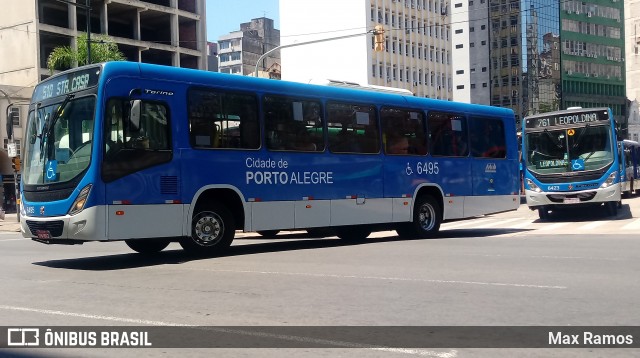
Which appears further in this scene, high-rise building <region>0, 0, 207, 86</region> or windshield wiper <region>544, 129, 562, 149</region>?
high-rise building <region>0, 0, 207, 86</region>

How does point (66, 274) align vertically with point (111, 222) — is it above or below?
below

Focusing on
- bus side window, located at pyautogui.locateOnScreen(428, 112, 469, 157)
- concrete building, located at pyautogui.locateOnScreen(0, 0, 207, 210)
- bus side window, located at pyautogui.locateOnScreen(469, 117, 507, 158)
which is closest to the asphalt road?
bus side window, located at pyautogui.locateOnScreen(428, 112, 469, 157)

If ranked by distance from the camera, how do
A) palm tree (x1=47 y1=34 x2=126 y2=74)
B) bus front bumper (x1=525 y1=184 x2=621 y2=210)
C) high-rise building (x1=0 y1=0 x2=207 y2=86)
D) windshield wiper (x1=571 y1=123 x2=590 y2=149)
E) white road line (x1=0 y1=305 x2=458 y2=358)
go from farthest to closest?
high-rise building (x1=0 y1=0 x2=207 y2=86) → palm tree (x1=47 y1=34 x2=126 y2=74) → windshield wiper (x1=571 y1=123 x2=590 y2=149) → bus front bumper (x1=525 y1=184 x2=621 y2=210) → white road line (x1=0 y1=305 x2=458 y2=358)

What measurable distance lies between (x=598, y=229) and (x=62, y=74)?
49.5ft

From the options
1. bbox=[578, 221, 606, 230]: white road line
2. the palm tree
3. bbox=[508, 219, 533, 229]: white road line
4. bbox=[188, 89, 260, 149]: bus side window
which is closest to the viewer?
bbox=[188, 89, 260, 149]: bus side window

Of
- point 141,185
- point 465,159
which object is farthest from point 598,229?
point 141,185

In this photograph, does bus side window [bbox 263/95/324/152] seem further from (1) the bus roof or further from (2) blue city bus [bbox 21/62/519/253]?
(1) the bus roof

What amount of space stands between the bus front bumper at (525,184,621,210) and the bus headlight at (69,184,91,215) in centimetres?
1688

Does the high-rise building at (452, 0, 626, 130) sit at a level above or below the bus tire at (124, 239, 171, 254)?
above

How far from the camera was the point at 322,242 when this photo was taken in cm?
1931

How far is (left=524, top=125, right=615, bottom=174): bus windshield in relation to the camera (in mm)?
25219

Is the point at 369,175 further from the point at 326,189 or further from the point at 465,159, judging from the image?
the point at 465,159

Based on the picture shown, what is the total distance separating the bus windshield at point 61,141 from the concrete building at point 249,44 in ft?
408

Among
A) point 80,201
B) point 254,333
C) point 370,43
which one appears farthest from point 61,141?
point 370,43
